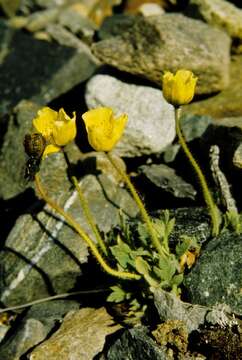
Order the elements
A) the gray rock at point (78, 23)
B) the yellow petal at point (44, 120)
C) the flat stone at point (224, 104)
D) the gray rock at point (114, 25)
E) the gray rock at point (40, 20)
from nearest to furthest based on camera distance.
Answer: the yellow petal at point (44, 120) < the flat stone at point (224, 104) < the gray rock at point (114, 25) < the gray rock at point (78, 23) < the gray rock at point (40, 20)

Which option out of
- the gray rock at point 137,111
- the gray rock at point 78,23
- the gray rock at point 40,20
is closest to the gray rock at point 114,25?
the gray rock at point 78,23

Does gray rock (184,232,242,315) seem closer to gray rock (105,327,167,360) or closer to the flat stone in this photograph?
gray rock (105,327,167,360)

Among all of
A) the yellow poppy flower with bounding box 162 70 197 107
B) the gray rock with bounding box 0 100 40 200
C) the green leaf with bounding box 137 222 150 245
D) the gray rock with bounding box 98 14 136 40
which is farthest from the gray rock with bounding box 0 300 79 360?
the gray rock with bounding box 98 14 136 40

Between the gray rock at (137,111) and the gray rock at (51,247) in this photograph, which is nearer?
the gray rock at (51,247)

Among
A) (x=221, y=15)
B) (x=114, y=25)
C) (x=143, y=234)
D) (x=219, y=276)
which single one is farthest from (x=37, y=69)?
(x=219, y=276)

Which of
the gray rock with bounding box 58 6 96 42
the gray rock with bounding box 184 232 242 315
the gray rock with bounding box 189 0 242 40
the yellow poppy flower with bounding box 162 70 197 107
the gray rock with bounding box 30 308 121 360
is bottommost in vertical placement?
the gray rock with bounding box 58 6 96 42

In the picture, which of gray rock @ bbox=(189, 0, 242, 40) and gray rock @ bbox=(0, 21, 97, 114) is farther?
gray rock @ bbox=(0, 21, 97, 114)

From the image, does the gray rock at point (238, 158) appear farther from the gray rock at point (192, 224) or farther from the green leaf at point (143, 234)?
the green leaf at point (143, 234)

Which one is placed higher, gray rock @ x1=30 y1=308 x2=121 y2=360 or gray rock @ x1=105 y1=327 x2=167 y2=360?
gray rock @ x1=105 y1=327 x2=167 y2=360
